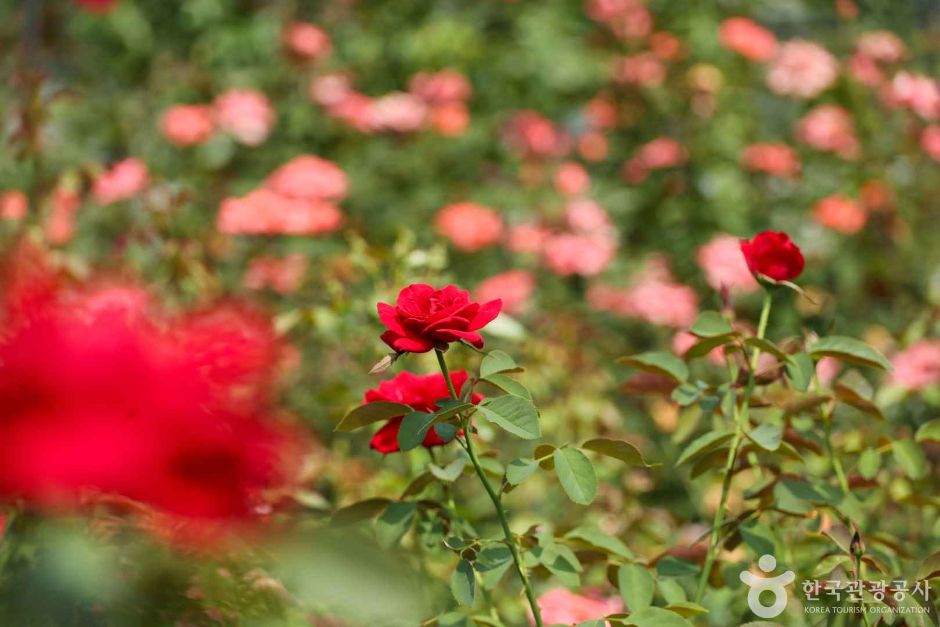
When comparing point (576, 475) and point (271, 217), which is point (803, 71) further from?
point (576, 475)

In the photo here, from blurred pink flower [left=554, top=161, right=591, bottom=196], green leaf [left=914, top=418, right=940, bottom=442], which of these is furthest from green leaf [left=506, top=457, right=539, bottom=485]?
blurred pink flower [left=554, top=161, right=591, bottom=196]

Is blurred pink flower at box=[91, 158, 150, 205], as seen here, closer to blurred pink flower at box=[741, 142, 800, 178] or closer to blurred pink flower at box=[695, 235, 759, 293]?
blurred pink flower at box=[695, 235, 759, 293]

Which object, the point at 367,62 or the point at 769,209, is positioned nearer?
the point at 769,209

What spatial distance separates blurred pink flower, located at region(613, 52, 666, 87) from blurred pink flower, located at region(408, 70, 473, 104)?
47 cm

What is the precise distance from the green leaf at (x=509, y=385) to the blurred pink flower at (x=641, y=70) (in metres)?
2.50

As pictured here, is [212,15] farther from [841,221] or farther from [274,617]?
[274,617]

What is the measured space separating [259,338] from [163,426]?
0.14 metres

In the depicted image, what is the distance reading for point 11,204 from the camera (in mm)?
1982

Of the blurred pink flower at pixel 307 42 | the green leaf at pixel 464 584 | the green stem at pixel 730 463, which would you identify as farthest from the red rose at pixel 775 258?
the blurred pink flower at pixel 307 42

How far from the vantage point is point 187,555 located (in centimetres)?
59

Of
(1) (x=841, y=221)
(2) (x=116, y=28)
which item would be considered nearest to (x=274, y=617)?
(1) (x=841, y=221)

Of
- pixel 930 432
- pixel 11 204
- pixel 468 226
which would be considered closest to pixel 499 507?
pixel 930 432

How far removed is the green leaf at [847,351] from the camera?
0.83 meters

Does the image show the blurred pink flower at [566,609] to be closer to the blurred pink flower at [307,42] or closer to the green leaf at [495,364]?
the green leaf at [495,364]
